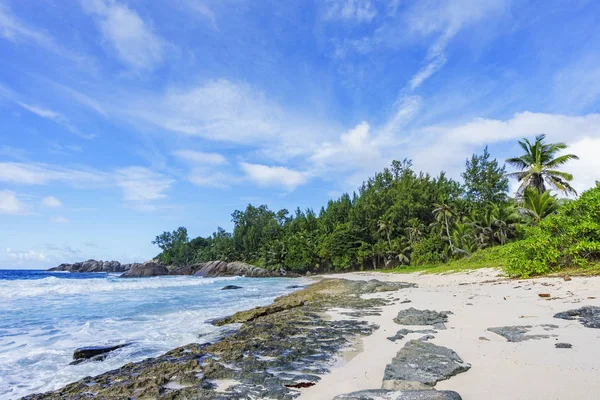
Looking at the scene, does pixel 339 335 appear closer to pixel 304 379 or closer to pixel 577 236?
pixel 304 379

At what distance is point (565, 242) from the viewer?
1117cm

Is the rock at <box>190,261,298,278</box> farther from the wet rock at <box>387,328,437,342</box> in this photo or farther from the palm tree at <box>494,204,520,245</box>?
the wet rock at <box>387,328,437,342</box>

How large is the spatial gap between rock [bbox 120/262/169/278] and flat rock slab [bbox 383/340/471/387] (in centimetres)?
7185

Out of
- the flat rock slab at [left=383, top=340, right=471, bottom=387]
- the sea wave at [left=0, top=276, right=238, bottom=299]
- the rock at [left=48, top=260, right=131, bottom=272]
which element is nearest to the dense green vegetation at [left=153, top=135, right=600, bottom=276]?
the flat rock slab at [left=383, top=340, right=471, bottom=387]

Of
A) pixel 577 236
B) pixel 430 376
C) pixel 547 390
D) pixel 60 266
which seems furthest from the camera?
pixel 60 266

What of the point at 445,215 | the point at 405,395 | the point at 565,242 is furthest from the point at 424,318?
the point at 445,215

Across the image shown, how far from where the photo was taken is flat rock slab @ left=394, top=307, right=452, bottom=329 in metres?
6.61

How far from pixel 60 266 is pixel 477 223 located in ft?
423

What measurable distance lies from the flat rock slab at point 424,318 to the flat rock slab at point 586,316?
1892mm

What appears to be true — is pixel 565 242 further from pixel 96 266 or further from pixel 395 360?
pixel 96 266

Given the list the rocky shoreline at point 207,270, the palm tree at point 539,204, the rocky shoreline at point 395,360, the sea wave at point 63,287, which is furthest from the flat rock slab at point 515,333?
the rocky shoreline at point 207,270

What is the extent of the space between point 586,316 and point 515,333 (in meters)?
1.42

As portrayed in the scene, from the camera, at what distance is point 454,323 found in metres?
6.41

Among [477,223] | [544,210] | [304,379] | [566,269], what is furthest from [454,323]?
[477,223]
